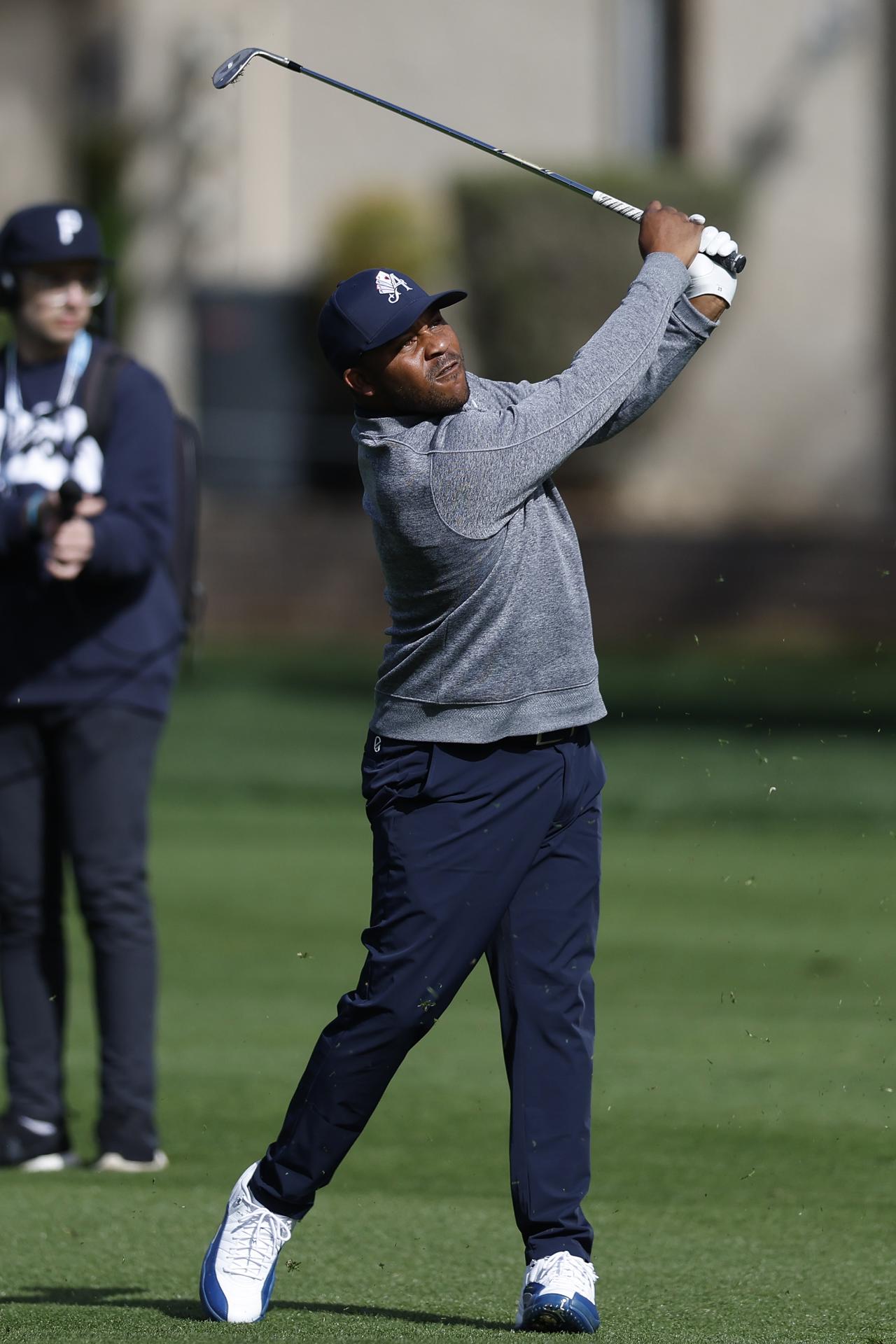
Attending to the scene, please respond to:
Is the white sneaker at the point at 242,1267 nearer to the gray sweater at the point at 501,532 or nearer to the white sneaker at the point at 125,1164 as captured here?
the gray sweater at the point at 501,532

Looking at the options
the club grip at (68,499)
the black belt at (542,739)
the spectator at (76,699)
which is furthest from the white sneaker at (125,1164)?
the black belt at (542,739)

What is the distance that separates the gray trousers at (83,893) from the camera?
5.71m

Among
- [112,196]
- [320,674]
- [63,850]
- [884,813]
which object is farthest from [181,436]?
[112,196]

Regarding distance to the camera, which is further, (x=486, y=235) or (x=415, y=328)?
(x=486, y=235)

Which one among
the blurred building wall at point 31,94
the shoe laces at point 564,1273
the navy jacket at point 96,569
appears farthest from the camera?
the blurred building wall at point 31,94

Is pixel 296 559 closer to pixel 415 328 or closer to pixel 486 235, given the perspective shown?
pixel 486 235

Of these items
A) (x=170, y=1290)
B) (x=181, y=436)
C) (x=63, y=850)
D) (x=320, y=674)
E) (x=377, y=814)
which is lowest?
(x=320, y=674)

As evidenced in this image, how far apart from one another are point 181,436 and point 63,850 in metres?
1.10

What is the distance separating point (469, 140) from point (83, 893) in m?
2.28

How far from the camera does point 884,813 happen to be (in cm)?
1171

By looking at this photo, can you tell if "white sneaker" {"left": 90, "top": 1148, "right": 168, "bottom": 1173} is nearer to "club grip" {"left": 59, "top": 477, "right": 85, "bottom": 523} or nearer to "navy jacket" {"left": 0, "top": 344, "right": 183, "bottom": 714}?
"navy jacket" {"left": 0, "top": 344, "right": 183, "bottom": 714}

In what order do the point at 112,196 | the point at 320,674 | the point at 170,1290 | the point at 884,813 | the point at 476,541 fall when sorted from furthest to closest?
the point at 112,196, the point at 320,674, the point at 884,813, the point at 170,1290, the point at 476,541

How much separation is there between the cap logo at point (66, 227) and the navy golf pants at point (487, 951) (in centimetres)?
205

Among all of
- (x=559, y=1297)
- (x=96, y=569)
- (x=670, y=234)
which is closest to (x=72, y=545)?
(x=96, y=569)
